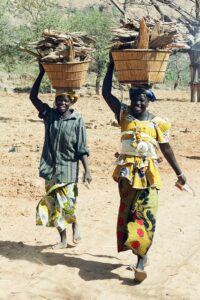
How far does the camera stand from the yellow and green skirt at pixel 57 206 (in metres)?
5.32

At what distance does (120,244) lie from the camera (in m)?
4.78

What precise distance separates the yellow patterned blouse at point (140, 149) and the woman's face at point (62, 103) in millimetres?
724

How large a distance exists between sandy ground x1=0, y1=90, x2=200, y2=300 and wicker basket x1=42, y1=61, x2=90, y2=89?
5.46 ft

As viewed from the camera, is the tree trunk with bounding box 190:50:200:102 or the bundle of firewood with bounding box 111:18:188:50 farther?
the tree trunk with bounding box 190:50:200:102

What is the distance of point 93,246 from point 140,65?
6.61ft

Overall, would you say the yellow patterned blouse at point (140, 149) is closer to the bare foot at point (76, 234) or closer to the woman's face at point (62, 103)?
the woman's face at point (62, 103)

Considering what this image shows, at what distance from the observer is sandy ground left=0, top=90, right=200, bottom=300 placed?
4539mm

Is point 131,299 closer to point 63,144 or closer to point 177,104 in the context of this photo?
point 63,144

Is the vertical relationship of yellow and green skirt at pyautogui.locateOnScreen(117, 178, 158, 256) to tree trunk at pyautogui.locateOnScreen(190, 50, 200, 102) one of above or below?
below

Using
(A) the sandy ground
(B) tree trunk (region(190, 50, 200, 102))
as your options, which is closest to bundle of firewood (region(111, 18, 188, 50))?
(A) the sandy ground

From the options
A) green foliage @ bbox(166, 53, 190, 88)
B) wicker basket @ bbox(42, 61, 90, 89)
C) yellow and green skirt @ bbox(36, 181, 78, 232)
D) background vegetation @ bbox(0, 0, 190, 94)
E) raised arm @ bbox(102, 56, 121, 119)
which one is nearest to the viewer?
raised arm @ bbox(102, 56, 121, 119)

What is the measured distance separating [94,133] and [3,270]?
8640 millimetres

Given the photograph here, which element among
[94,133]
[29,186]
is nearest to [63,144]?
[29,186]

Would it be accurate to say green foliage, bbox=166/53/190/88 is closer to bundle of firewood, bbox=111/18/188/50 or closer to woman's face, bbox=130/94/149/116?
bundle of firewood, bbox=111/18/188/50
